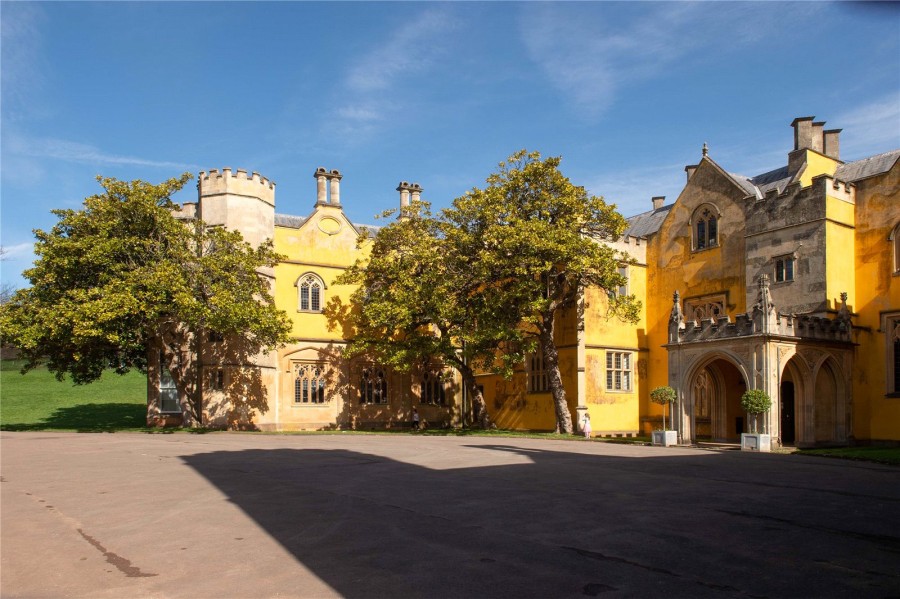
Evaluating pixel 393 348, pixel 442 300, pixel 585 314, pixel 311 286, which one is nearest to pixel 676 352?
pixel 585 314

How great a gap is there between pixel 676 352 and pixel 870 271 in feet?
25.4

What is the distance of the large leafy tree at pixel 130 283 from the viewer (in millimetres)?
30375

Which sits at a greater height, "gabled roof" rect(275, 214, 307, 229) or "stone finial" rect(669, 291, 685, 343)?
"gabled roof" rect(275, 214, 307, 229)

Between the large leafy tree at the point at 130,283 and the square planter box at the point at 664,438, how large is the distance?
645 inches

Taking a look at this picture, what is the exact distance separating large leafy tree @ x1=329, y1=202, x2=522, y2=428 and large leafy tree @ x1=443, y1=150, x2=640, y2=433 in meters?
0.87

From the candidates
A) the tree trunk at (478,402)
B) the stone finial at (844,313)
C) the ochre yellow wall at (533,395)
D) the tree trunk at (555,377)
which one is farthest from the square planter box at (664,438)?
the tree trunk at (478,402)

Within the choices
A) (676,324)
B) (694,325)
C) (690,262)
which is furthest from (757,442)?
(690,262)

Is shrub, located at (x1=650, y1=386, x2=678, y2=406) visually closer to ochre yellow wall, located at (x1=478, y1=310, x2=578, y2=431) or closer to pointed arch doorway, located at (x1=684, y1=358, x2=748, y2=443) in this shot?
pointed arch doorway, located at (x1=684, y1=358, x2=748, y2=443)

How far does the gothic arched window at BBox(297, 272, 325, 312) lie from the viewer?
130 feet

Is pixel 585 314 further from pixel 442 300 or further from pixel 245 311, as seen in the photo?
pixel 245 311

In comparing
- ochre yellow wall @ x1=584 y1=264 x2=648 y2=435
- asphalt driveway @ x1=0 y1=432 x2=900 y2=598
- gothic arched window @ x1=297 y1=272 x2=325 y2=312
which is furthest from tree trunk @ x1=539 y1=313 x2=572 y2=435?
asphalt driveway @ x1=0 y1=432 x2=900 y2=598

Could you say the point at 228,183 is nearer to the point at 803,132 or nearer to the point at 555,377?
the point at 555,377

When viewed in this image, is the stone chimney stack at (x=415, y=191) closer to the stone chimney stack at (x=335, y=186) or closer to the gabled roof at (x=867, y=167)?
the stone chimney stack at (x=335, y=186)

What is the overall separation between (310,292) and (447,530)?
31050 mm
